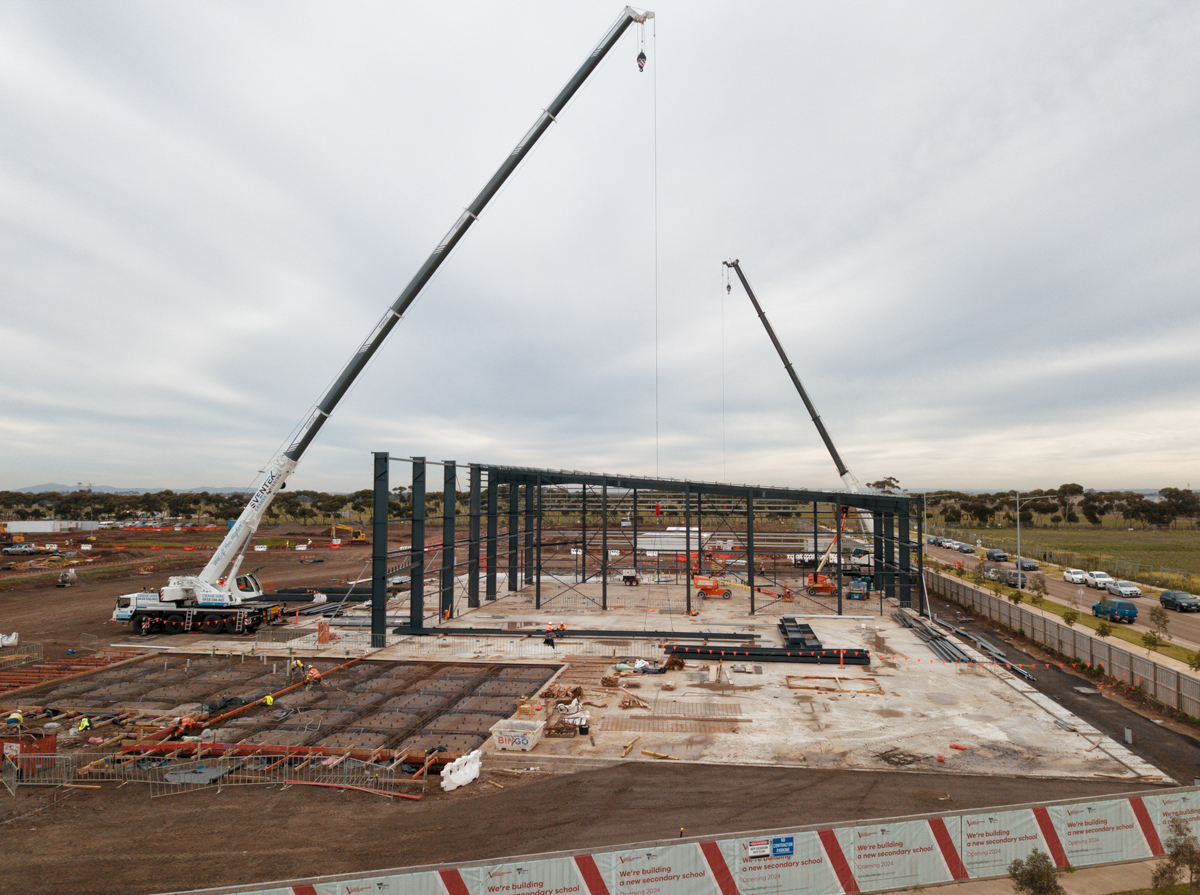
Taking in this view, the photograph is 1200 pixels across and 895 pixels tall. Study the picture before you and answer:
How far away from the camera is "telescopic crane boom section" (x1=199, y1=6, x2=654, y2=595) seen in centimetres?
3288

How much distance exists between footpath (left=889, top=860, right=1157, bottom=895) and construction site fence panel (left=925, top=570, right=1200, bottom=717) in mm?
14343

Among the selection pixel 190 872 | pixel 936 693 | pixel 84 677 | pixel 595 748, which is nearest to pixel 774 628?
pixel 936 693

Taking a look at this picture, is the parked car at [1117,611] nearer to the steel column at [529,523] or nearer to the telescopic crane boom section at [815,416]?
the telescopic crane boom section at [815,416]

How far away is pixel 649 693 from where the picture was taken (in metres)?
24.0

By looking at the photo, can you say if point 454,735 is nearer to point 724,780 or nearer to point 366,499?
point 724,780

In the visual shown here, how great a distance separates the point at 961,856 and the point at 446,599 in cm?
3489

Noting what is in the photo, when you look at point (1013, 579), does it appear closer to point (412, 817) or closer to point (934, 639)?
point (934, 639)

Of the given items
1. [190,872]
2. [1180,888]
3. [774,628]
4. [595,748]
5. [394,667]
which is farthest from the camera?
[774,628]

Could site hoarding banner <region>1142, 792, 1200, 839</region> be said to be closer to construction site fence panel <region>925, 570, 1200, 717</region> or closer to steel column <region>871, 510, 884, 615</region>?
construction site fence panel <region>925, 570, 1200, 717</region>

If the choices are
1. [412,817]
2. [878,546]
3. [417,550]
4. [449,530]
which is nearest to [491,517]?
[449,530]

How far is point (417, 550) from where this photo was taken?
113 feet

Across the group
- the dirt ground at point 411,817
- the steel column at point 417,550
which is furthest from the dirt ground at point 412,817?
the steel column at point 417,550

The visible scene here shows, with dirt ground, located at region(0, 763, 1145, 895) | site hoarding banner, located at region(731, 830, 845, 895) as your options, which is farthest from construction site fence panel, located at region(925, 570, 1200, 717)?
site hoarding banner, located at region(731, 830, 845, 895)

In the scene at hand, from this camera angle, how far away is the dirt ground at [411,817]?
1244 centimetres
